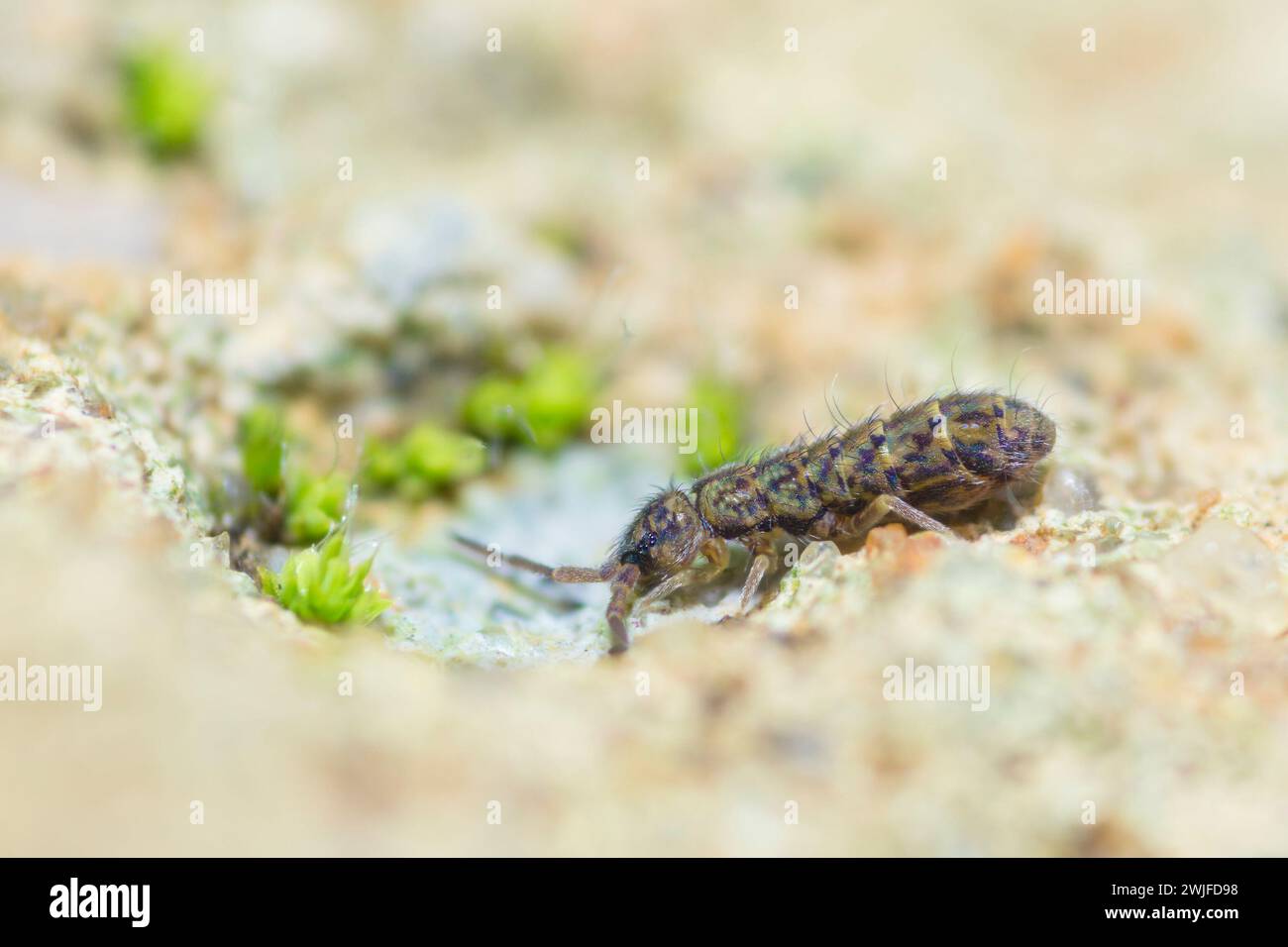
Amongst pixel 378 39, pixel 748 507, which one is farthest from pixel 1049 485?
pixel 378 39

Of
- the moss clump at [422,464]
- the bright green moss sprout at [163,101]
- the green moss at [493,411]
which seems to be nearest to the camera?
the moss clump at [422,464]

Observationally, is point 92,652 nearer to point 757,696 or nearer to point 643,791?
point 643,791

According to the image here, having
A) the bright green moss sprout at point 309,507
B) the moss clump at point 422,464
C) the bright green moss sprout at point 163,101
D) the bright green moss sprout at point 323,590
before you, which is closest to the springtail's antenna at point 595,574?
the moss clump at point 422,464

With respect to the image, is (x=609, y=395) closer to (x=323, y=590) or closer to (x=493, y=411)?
(x=493, y=411)

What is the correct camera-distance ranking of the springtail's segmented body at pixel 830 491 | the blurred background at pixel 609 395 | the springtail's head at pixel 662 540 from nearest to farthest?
the blurred background at pixel 609 395, the springtail's segmented body at pixel 830 491, the springtail's head at pixel 662 540

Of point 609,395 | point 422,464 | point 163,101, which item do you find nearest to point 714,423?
point 609,395

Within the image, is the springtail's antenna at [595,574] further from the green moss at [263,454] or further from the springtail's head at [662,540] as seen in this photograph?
the green moss at [263,454]

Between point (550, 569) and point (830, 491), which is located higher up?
point (830, 491)
